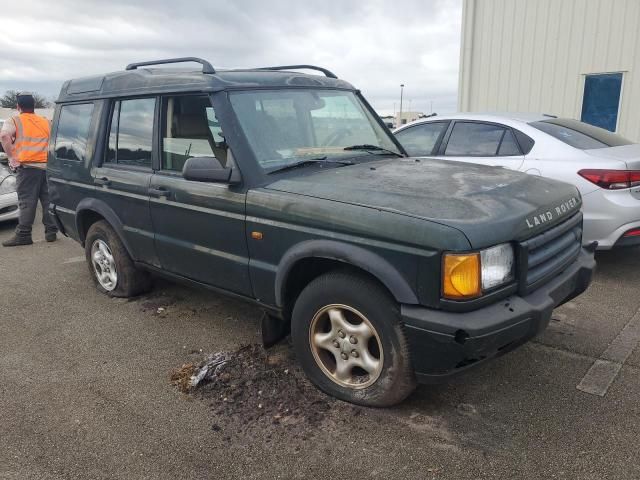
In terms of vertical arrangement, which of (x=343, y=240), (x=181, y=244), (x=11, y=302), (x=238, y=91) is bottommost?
(x=11, y=302)

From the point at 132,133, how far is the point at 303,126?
60.1 inches

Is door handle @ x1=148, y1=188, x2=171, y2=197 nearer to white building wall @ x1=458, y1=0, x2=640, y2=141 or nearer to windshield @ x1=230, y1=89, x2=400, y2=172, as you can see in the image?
windshield @ x1=230, y1=89, x2=400, y2=172

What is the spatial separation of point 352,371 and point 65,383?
1.90 m

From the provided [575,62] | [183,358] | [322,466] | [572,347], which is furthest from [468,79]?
[322,466]

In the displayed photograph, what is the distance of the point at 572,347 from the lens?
12.0 ft

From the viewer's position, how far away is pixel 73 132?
16.2 ft

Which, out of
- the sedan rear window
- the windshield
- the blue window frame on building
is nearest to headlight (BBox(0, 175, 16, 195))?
the windshield

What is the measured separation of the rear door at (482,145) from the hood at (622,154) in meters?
0.67

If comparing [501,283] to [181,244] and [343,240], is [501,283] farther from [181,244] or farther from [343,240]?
[181,244]

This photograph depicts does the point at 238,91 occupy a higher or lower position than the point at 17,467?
higher

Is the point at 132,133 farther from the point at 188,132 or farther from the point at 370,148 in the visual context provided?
the point at 370,148


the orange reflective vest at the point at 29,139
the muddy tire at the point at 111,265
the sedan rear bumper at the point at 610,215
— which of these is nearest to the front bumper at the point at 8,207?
the orange reflective vest at the point at 29,139

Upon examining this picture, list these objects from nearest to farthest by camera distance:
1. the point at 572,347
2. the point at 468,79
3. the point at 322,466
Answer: the point at 322,466
the point at 572,347
the point at 468,79

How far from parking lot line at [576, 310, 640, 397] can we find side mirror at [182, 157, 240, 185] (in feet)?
8.13
